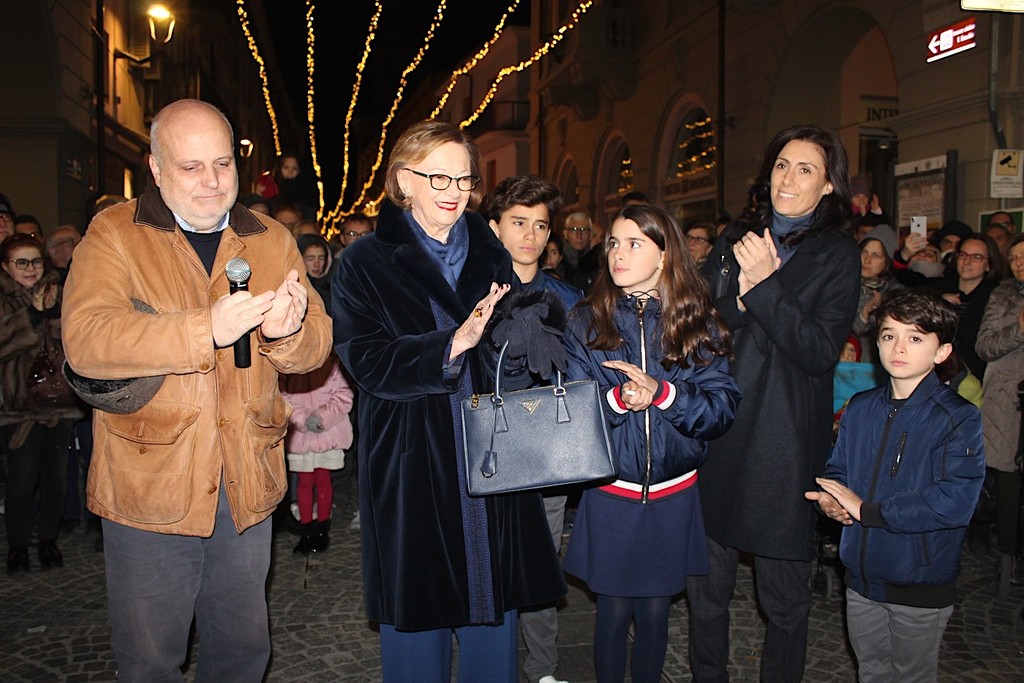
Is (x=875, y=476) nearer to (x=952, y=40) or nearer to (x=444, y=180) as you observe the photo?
(x=444, y=180)

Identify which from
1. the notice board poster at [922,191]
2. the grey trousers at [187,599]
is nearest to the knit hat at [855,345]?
the grey trousers at [187,599]

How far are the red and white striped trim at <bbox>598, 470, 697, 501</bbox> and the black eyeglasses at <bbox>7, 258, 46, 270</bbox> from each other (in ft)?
14.0

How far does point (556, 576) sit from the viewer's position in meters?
2.88

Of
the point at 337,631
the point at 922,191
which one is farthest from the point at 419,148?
the point at 922,191

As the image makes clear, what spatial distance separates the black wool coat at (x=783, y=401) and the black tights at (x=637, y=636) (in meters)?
Result: 0.39

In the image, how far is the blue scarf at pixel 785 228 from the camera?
3.32 metres

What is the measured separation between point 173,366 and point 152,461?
A: 369 mm

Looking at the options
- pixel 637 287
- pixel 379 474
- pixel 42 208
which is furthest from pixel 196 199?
pixel 42 208

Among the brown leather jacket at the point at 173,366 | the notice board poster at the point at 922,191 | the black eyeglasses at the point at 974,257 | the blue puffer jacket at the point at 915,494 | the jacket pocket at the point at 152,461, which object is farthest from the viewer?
the notice board poster at the point at 922,191

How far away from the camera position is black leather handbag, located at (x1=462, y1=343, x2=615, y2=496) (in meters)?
2.58

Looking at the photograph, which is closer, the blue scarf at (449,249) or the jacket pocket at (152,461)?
the jacket pocket at (152,461)

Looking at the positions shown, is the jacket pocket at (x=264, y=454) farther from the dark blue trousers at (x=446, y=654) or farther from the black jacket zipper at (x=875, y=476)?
the black jacket zipper at (x=875, y=476)

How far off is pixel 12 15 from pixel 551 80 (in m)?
12.9

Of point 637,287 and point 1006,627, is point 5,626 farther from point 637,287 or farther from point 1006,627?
point 1006,627
